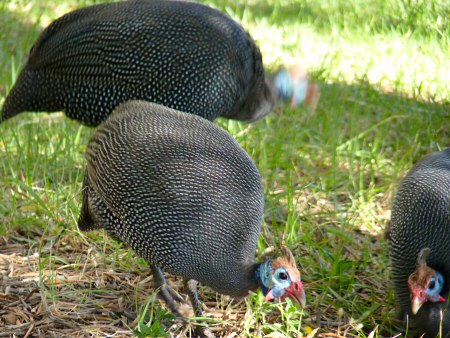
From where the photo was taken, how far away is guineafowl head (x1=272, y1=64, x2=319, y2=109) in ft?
13.9

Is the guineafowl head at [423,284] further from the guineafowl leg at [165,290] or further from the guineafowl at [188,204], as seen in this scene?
the guineafowl leg at [165,290]

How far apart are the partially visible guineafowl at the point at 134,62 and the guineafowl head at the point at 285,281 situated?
1.41m

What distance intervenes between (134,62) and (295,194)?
1.19 meters

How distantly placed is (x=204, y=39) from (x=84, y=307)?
1.55m

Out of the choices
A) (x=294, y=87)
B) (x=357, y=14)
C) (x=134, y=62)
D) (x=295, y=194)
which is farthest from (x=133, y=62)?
(x=357, y=14)

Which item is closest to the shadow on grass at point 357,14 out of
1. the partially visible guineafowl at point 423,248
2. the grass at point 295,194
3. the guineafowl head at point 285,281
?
the grass at point 295,194

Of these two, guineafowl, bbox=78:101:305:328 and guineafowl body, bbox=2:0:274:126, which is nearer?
guineafowl, bbox=78:101:305:328

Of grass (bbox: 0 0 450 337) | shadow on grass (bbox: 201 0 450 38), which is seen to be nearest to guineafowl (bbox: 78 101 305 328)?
grass (bbox: 0 0 450 337)

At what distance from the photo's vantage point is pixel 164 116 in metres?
3.12

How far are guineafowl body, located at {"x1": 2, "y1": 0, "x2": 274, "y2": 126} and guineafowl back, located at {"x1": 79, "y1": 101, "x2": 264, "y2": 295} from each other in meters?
0.62

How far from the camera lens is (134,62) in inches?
143

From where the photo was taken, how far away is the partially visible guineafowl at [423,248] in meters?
2.76

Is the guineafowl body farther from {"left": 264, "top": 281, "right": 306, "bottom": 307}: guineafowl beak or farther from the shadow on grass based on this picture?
the shadow on grass

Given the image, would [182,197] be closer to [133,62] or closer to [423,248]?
[423,248]
